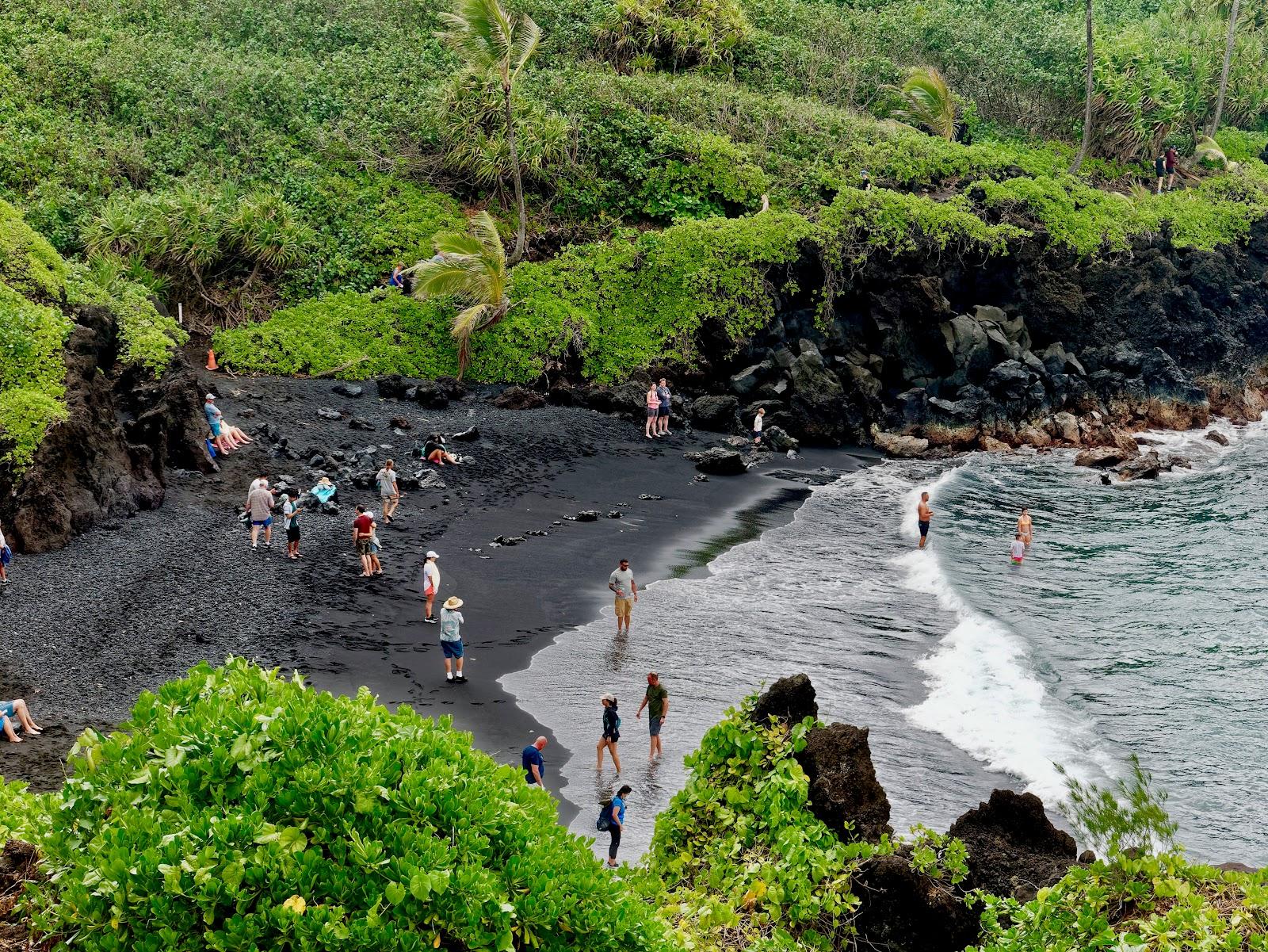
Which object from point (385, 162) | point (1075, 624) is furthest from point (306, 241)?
point (1075, 624)

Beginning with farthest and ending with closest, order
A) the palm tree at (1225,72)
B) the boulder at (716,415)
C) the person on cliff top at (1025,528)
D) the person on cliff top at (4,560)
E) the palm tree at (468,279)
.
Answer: the palm tree at (1225,72)
the boulder at (716,415)
the palm tree at (468,279)
the person on cliff top at (1025,528)
the person on cliff top at (4,560)

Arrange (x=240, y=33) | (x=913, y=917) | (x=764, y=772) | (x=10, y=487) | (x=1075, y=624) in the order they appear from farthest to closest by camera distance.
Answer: (x=240, y=33) < (x=1075, y=624) < (x=10, y=487) < (x=764, y=772) < (x=913, y=917)

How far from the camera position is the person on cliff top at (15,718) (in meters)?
12.7

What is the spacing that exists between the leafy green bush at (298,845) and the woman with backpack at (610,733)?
268 inches

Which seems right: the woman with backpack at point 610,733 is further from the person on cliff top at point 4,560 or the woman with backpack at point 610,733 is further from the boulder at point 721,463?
the boulder at point 721,463

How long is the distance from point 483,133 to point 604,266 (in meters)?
6.61

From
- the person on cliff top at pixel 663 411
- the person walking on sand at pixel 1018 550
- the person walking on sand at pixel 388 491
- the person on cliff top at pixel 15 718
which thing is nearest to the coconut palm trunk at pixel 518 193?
the person on cliff top at pixel 663 411

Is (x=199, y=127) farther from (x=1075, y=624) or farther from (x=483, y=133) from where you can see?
(x=1075, y=624)

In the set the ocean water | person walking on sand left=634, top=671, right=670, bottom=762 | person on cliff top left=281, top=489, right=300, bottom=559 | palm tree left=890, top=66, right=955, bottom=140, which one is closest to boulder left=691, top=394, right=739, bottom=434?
the ocean water

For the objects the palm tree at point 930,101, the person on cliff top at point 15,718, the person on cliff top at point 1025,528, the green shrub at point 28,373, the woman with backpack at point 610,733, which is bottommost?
Result: the person on cliff top at point 1025,528

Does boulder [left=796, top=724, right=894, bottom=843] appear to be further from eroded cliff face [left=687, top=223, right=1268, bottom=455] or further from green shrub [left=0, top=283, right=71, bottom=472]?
eroded cliff face [left=687, top=223, right=1268, bottom=455]

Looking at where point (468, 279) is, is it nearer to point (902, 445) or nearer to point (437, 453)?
point (437, 453)

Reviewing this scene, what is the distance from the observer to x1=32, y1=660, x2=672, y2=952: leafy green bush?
215 inches

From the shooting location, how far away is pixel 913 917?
822cm
